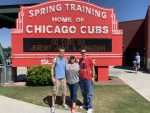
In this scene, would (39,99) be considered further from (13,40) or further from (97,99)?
(13,40)

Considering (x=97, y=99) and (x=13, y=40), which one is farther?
(x=13, y=40)

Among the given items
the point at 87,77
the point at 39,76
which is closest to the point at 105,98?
the point at 87,77

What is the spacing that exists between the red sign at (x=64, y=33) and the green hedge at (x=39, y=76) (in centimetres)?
121

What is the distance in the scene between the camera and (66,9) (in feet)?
Answer: 59.7

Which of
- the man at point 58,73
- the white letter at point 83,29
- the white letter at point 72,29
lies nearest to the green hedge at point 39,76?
the white letter at point 72,29

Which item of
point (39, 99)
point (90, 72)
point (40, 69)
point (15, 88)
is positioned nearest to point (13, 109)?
point (39, 99)

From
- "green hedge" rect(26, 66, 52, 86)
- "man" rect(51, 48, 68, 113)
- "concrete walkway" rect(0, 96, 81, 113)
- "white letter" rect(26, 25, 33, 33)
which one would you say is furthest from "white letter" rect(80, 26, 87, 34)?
"man" rect(51, 48, 68, 113)

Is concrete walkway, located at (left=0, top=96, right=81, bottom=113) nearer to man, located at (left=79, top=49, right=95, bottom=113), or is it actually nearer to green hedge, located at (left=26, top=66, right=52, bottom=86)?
man, located at (left=79, top=49, right=95, bottom=113)

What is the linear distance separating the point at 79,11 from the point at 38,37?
2.58m

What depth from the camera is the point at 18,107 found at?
453 inches

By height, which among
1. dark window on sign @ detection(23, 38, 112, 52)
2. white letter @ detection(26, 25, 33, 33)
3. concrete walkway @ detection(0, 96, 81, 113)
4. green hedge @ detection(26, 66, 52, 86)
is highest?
white letter @ detection(26, 25, 33, 33)

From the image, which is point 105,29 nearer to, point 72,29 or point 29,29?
point 72,29

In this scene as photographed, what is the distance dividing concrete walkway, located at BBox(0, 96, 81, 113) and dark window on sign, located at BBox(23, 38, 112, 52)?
5576mm

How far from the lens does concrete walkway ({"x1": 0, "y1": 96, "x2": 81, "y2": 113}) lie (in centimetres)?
1098
